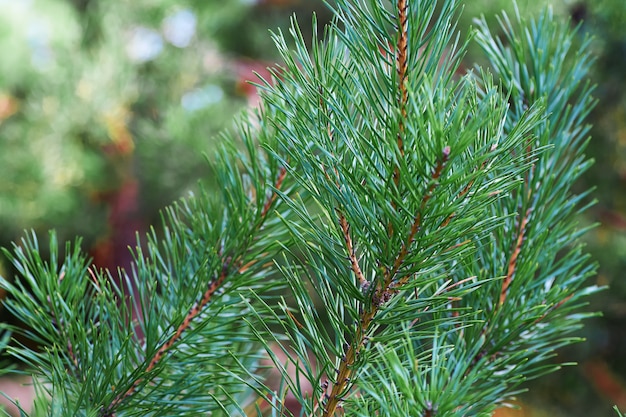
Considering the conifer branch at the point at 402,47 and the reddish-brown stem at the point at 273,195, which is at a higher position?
the reddish-brown stem at the point at 273,195

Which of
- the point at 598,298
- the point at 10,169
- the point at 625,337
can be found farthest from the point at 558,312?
the point at 10,169

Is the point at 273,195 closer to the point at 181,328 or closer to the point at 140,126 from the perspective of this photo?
the point at 181,328

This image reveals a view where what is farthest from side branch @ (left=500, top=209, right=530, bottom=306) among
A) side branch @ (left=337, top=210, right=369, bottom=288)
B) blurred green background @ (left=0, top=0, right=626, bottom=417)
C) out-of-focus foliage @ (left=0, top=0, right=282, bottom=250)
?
→ out-of-focus foliage @ (left=0, top=0, right=282, bottom=250)

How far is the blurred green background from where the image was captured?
924 millimetres

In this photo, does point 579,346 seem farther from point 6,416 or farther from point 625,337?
point 6,416

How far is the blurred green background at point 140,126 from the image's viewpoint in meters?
0.92

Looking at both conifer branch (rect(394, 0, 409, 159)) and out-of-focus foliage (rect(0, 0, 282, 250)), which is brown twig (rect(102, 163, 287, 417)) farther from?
out-of-focus foliage (rect(0, 0, 282, 250))

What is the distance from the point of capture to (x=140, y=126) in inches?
55.9

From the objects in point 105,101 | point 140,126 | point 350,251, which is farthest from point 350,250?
point 140,126

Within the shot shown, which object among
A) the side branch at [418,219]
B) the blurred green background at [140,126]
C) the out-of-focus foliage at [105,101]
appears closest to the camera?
the side branch at [418,219]

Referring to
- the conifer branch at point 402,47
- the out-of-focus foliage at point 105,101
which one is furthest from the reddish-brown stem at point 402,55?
the out-of-focus foliage at point 105,101

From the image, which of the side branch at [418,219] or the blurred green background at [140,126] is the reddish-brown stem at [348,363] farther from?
the blurred green background at [140,126]

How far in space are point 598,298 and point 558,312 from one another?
691mm

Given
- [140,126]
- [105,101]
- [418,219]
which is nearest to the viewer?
[418,219]
